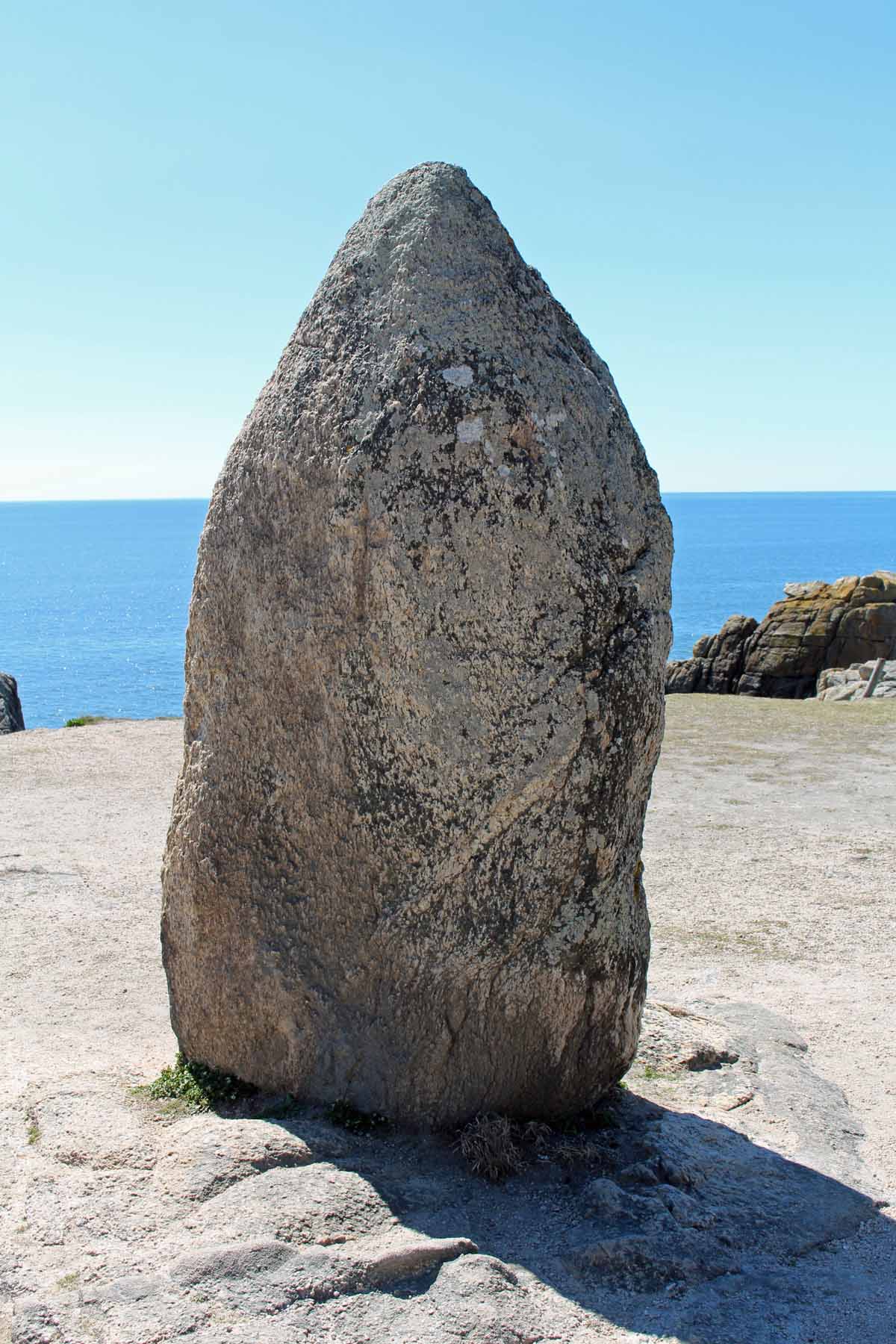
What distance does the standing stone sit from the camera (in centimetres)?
444

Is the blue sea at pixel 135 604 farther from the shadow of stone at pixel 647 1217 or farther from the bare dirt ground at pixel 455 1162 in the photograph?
the shadow of stone at pixel 647 1217

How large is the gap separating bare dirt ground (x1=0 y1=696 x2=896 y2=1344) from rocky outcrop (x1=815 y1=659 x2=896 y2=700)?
11.1m

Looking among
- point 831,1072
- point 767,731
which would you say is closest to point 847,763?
point 767,731

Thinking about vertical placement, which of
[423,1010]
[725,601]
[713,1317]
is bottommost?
[713,1317]

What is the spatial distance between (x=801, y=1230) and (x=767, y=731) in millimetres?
12356

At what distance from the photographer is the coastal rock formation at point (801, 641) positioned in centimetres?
2528

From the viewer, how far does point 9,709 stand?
1781 centimetres

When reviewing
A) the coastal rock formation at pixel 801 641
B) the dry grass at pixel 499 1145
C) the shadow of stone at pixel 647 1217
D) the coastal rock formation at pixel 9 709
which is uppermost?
the coastal rock formation at pixel 801 641

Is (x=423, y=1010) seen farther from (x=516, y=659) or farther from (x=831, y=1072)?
(x=831, y=1072)

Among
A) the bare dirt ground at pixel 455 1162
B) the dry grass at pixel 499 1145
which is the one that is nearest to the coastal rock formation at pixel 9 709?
the bare dirt ground at pixel 455 1162

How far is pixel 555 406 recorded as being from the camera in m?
4.59

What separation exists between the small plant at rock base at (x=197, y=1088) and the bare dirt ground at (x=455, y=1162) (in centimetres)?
20

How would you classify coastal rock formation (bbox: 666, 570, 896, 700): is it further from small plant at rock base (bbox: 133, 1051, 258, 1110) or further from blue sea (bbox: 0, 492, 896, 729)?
small plant at rock base (bbox: 133, 1051, 258, 1110)

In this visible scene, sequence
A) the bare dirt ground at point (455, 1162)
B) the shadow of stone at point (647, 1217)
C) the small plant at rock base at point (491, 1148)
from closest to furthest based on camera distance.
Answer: the bare dirt ground at point (455, 1162) → the shadow of stone at point (647, 1217) → the small plant at rock base at point (491, 1148)
